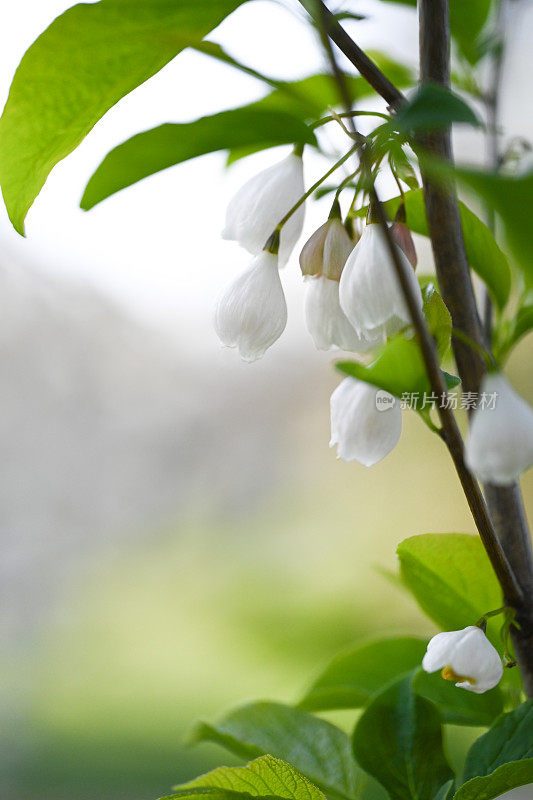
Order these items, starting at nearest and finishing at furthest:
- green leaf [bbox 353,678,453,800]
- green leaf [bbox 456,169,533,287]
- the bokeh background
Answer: green leaf [bbox 456,169,533,287] → green leaf [bbox 353,678,453,800] → the bokeh background

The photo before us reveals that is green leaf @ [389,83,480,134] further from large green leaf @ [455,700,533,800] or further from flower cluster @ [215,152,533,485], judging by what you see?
large green leaf @ [455,700,533,800]

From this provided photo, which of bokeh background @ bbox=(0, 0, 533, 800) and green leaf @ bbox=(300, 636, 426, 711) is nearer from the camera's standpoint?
green leaf @ bbox=(300, 636, 426, 711)

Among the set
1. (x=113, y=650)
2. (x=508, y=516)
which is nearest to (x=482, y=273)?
(x=508, y=516)

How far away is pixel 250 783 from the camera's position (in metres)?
0.19

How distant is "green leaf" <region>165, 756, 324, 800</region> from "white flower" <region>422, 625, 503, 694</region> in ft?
0.14

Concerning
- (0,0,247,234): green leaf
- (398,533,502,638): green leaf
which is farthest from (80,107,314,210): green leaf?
(398,533,502,638): green leaf

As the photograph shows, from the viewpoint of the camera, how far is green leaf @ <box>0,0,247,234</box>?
18cm

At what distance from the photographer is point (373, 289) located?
0.17 m

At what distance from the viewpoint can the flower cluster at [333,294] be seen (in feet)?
0.55

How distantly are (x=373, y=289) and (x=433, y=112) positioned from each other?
0.15 ft

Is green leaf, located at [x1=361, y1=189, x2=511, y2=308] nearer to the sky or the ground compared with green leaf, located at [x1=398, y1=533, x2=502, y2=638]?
nearer to the sky

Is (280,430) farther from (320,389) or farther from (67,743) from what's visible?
(67,743)

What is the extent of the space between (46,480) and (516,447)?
5.75 ft

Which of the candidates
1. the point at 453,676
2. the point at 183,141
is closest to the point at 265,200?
the point at 183,141
